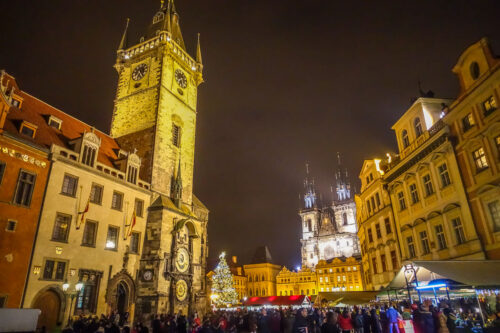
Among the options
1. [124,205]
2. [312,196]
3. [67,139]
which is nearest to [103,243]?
[124,205]

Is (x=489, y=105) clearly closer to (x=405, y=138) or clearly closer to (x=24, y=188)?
(x=405, y=138)

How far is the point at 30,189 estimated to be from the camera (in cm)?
1811

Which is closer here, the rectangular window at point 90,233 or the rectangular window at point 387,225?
the rectangular window at point 90,233

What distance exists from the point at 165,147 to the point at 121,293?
1332 cm

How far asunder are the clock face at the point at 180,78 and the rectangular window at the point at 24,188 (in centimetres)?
1987

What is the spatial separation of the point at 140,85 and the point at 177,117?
207 inches

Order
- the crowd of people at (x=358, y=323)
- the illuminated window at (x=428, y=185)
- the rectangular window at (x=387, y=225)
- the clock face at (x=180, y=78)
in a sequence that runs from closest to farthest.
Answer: the crowd of people at (x=358, y=323) < the illuminated window at (x=428, y=185) < the rectangular window at (x=387, y=225) < the clock face at (x=180, y=78)

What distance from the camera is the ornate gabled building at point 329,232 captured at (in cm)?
10106

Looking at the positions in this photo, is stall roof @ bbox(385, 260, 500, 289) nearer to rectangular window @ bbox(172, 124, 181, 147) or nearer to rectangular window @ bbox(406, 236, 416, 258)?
rectangular window @ bbox(406, 236, 416, 258)

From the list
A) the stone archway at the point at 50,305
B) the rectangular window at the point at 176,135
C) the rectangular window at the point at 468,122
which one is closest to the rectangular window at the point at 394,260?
the rectangular window at the point at 468,122

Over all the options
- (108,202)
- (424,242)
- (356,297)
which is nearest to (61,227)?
(108,202)

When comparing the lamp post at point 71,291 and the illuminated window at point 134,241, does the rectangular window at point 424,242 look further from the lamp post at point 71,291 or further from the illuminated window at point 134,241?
the lamp post at point 71,291

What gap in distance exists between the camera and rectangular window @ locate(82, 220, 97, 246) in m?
20.9

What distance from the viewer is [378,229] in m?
28.4
